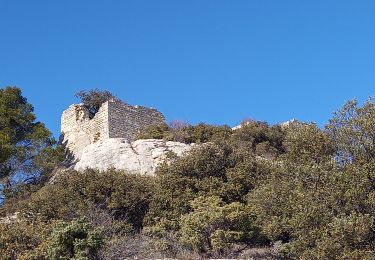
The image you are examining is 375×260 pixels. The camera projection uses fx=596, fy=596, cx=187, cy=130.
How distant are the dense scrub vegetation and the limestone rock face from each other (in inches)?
125

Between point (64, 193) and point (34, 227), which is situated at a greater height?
point (64, 193)

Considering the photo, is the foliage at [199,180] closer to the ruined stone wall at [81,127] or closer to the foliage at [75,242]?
the foliage at [75,242]

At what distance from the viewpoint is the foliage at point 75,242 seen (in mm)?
15914

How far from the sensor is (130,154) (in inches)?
1112

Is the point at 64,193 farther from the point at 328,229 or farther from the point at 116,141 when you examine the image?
the point at 328,229

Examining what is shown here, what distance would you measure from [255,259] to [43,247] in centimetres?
610

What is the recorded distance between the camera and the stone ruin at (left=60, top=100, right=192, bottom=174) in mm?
27781

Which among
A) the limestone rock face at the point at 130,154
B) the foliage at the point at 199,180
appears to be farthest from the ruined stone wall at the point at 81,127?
the foliage at the point at 199,180

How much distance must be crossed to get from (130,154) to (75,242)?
487 inches

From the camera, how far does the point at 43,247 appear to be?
16.5 metres

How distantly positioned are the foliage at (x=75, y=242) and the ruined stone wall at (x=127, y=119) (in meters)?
17.7

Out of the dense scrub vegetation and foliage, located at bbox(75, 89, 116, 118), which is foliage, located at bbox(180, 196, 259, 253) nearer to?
the dense scrub vegetation

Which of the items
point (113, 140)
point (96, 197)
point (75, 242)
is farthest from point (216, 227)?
point (113, 140)

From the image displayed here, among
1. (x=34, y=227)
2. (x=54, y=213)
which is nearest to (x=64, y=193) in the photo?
(x=54, y=213)
